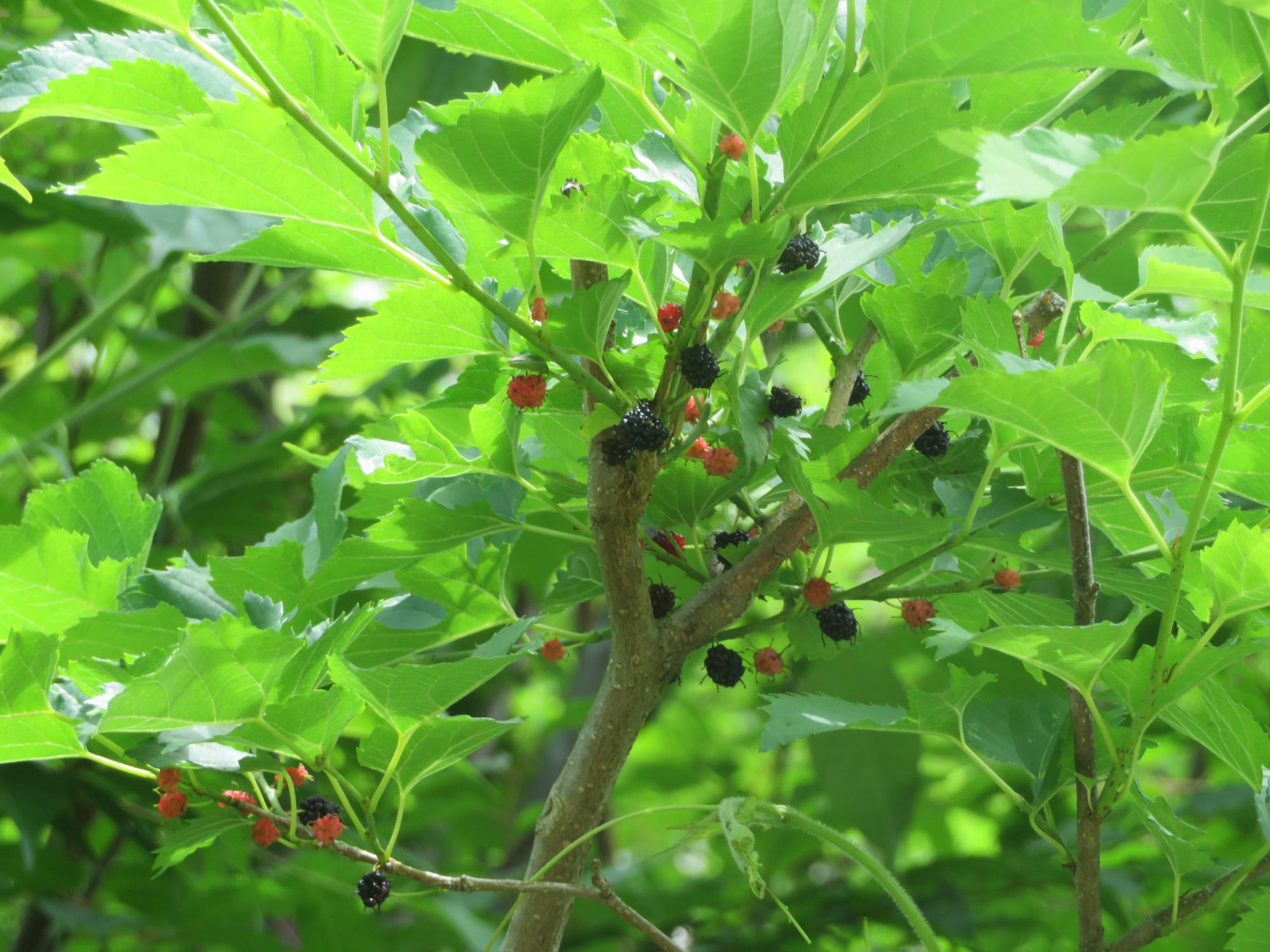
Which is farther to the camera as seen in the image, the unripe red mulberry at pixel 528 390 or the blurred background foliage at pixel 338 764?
the blurred background foliage at pixel 338 764

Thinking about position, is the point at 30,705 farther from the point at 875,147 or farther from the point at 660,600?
the point at 875,147

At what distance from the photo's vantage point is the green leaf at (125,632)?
0.65 m

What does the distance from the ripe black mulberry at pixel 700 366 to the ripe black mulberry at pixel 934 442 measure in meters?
0.19

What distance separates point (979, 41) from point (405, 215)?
0.25 metres

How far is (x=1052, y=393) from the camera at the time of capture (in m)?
0.48

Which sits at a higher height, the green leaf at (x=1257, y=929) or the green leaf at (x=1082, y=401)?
the green leaf at (x=1082, y=401)

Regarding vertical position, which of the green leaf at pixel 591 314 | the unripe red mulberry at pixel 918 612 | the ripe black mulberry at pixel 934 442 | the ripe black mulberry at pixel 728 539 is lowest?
the unripe red mulberry at pixel 918 612

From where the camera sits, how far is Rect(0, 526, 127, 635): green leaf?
2.25ft

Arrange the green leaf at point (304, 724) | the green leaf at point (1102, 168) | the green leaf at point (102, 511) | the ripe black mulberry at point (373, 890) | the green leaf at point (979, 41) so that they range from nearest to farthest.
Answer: the green leaf at point (1102, 168)
the green leaf at point (979, 41)
the green leaf at point (304, 724)
the ripe black mulberry at point (373, 890)
the green leaf at point (102, 511)

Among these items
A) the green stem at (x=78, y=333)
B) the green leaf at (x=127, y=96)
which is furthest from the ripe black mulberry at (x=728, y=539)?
the green stem at (x=78, y=333)

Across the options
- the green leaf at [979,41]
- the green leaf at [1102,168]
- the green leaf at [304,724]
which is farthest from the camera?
the green leaf at [304,724]

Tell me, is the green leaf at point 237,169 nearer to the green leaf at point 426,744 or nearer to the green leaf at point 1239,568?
the green leaf at point 426,744

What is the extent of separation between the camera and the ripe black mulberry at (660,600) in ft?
2.30

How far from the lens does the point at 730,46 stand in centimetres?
48
